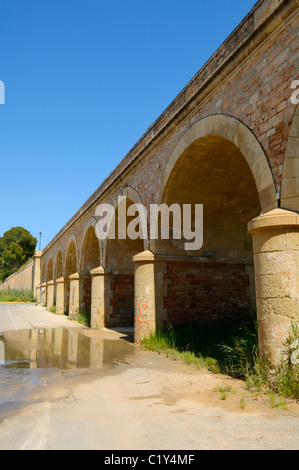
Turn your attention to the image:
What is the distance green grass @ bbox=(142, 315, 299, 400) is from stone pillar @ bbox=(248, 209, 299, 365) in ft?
0.45

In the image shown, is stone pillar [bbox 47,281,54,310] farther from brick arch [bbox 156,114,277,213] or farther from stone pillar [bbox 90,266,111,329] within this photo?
brick arch [bbox 156,114,277,213]

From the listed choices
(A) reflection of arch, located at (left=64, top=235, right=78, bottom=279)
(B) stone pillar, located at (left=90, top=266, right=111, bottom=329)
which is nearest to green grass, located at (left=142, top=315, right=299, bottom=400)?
(B) stone pillar, located at (left=90, top=266, right=111, bottom=329)

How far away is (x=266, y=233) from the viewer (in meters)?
4.27

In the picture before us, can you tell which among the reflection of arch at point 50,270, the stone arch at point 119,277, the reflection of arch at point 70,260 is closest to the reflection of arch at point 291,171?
the stone arch at point 119,277

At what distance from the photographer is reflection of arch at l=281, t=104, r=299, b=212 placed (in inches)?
168

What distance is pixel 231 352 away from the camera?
18.3ft

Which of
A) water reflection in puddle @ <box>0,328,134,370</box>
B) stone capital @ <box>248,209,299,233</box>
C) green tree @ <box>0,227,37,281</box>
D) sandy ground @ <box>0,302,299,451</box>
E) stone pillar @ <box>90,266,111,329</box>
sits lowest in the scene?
water reflection in puddle @ <box>0,328,134,370</box>

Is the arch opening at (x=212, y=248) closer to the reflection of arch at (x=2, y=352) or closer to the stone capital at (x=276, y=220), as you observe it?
the stone capital at (x=276, y=220)

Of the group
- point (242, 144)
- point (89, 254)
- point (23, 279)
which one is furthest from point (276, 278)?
point (23, 279)

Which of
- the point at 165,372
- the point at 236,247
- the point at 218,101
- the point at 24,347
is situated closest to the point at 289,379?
the point at 165,372

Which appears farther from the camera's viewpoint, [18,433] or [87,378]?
[87,378]
